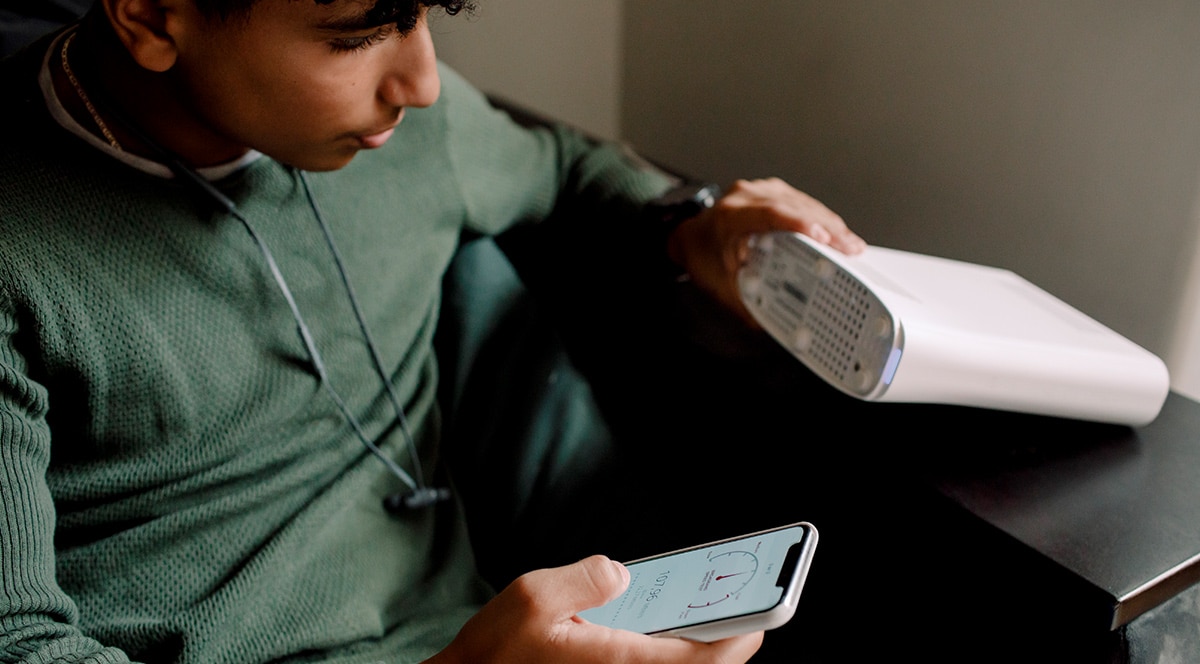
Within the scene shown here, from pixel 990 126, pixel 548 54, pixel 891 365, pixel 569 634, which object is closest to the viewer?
pixel 569 634

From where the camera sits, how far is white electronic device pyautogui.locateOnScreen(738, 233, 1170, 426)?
0.73 metres

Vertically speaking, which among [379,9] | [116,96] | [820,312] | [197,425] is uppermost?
[379,9]

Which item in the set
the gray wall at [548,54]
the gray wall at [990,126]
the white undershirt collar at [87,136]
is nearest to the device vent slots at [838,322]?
the gray wall at [990,126]

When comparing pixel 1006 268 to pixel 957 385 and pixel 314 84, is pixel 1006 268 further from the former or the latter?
pixel 314 84

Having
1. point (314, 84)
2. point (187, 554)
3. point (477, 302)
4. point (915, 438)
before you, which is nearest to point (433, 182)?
point (477, 302)

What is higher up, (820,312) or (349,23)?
(349,23)

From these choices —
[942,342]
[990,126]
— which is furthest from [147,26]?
[990,126]

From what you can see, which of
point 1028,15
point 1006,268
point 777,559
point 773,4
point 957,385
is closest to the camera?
point 777,559

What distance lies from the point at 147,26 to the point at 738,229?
547 mm

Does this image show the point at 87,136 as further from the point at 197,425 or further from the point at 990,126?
the point at 990,126

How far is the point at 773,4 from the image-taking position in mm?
1272

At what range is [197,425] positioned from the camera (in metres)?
0.77

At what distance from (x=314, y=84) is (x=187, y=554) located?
1.29 ft

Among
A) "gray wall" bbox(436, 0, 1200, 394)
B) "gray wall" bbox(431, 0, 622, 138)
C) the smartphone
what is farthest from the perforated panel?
"gray wall" bbox(431, 0, 622, 138)
